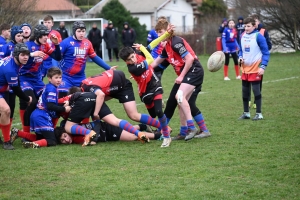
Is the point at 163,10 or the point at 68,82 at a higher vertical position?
the point at 163,10

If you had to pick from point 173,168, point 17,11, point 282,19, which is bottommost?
point 173,168

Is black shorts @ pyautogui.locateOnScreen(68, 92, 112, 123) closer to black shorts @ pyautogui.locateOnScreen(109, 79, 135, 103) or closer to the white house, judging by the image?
black shorts @ pyautogui.locateOnScreen(109, 79, 135, 103)

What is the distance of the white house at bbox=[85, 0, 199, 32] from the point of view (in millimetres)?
52875

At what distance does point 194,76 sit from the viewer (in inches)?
341

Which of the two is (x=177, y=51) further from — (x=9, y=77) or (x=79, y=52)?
(x=9, y=77)

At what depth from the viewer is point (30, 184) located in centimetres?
630

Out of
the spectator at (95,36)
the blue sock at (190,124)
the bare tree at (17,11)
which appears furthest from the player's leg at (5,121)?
the spectator at (95,36)

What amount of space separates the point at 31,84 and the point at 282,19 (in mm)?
24076

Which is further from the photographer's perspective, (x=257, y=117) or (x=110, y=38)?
(x=110, y=38)

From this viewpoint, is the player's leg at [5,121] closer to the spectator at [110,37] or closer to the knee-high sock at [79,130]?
the knee-high sock at [79,130]

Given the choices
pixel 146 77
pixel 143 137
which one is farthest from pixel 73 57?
pixel 143 137

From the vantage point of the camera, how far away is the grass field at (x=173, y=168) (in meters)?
5.83

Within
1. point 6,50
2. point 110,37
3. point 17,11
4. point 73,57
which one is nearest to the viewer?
point 73,57

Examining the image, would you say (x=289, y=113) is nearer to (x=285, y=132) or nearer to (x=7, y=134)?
(x=285, y=132)
